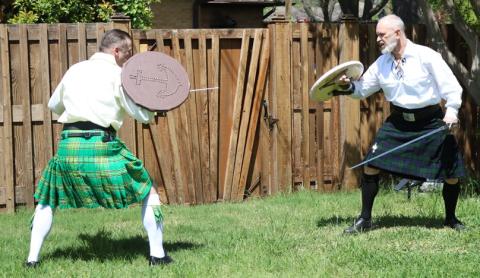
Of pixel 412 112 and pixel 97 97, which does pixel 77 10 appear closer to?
pixel 97 97

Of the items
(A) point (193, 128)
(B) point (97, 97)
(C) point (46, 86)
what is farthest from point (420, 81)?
(C) point (46, 86)

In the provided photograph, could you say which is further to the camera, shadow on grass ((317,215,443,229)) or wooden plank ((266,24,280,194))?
wooden plank ((266,24,280,194))

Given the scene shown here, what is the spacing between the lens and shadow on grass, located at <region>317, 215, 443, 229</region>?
260 inches

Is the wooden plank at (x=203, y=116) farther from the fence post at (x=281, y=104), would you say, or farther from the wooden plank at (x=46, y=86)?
the wooden plank at (x=46, y=86)

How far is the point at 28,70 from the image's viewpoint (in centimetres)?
793

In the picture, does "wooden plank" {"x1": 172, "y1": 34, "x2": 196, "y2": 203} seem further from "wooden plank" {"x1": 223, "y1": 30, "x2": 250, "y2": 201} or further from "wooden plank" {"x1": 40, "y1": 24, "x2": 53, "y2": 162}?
"wooden plank" {"x1": 40, "y1": 24, "x2": 53, "y2": 162}

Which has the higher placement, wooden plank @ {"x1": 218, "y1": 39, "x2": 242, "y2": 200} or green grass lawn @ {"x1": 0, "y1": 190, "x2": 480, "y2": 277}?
wooden plank @ {"x1": 218, "y1": 39, "x2": 242, "y2": 200}

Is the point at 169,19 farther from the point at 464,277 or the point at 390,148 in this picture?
the point at 464,277

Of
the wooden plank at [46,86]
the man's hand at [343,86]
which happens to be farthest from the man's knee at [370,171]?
the wooden plank at [46,86]

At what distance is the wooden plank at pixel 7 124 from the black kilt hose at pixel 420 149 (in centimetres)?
369

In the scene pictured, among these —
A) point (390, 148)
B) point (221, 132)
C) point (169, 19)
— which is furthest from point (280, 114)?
point (169, 19)

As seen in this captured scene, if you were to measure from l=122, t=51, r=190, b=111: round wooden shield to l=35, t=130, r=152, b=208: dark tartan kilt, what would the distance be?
0.42 metres

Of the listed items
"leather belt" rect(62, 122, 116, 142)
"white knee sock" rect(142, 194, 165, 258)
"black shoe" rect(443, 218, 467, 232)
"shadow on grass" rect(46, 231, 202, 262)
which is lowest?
"shadow on grass" rect(46, 231, 202, 262)

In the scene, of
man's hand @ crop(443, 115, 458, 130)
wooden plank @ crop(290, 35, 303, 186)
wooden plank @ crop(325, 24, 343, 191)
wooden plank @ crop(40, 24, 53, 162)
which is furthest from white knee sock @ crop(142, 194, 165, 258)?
wooden plank @ crop(325, 24, 343, 191)
